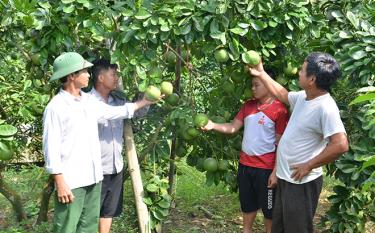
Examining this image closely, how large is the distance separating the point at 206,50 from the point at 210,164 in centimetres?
76

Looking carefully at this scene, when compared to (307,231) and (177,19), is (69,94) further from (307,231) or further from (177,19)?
(307,231)

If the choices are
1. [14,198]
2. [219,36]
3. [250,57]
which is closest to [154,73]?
[219,36]

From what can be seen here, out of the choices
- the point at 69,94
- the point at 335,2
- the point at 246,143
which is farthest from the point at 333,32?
the point at 69,94

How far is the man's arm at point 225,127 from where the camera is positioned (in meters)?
2.98

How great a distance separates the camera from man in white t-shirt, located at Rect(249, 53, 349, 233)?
2504 mm

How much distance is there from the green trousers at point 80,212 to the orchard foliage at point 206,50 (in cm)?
39

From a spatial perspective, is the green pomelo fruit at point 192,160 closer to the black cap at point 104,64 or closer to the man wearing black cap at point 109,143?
the man wearing black cap at point 109,143

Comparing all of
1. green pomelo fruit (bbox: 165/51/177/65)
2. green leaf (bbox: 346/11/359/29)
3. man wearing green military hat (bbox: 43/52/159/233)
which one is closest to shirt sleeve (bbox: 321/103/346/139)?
green leaf (bbox: 346/11/359/29)

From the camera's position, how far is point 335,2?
308 cm

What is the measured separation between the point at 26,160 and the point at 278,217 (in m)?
3.72

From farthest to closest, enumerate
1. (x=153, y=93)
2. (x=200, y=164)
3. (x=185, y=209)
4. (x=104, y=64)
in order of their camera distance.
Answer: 1. (x=185, y=209)
2. (x=200, y=164)
3. (x=104, y=64)
4. (x=153, y=93)

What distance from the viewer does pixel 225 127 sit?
3.09 metres

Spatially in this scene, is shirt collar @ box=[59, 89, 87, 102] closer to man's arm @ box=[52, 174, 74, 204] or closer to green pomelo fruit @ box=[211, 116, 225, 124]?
man's arm @ box=[52, 174, 74, 204]

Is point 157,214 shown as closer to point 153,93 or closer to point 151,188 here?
point 151,188
